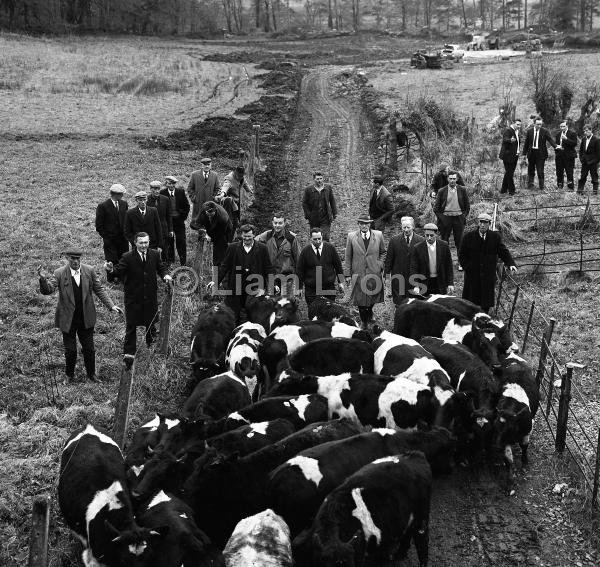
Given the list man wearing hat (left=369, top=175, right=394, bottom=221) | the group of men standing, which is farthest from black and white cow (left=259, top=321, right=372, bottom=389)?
the group of men standing

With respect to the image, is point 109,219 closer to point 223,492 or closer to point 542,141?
point 223,492

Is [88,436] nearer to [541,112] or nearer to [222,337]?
[222,337]

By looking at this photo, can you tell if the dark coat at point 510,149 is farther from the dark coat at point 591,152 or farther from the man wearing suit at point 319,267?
the man wearing suit at point 319,267

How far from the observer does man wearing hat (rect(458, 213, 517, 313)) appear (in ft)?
39.7

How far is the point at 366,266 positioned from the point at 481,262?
1881mm

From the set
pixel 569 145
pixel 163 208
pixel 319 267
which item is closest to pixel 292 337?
pixel 319 267

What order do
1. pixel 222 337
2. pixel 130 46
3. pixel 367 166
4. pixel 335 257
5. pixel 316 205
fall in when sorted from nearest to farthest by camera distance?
1. pixel 222 337
2. pixel 335 257
3. pixel 316 205
4. pixel 367 166
5. pixel 130 46

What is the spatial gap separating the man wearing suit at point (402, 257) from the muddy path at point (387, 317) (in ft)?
3.02

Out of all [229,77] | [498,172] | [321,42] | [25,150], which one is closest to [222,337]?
[498,172]

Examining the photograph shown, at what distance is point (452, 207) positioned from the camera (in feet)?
46.5

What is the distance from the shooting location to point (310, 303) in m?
12.4

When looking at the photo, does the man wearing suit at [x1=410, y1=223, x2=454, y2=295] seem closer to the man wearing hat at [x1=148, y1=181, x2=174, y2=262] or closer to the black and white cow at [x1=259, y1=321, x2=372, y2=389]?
the black and white cow at [x1=259, y1=321, x2=372, y2=389]

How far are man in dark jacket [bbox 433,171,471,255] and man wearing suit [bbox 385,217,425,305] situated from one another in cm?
233

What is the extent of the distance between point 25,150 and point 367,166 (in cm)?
1176
